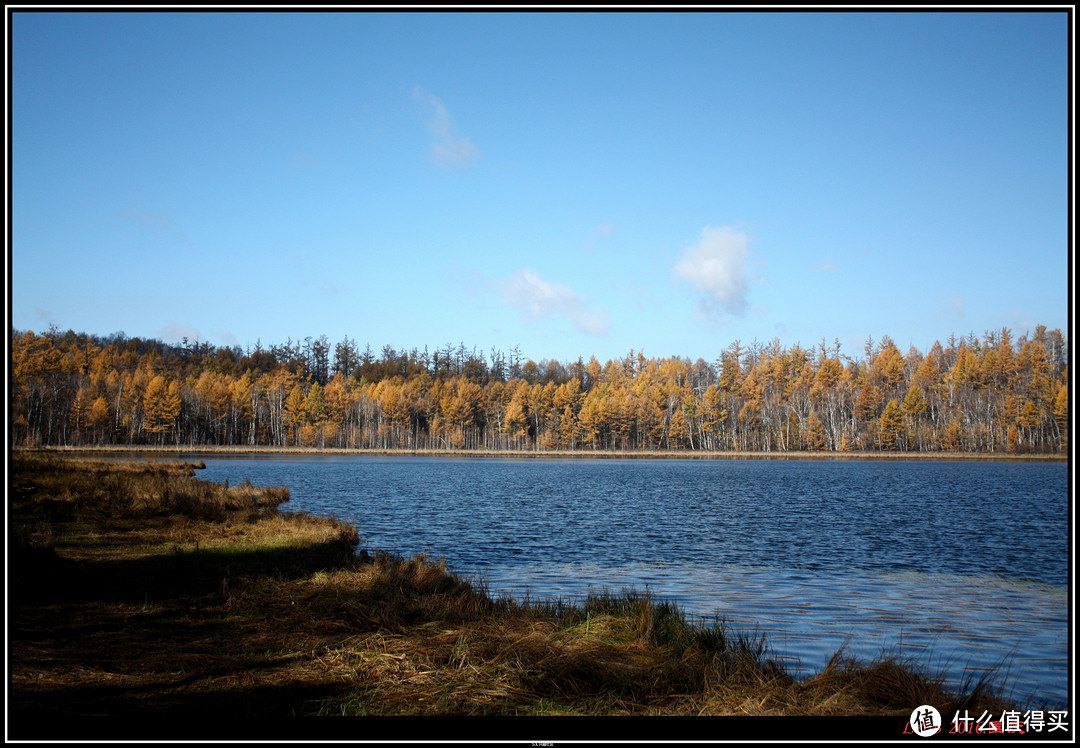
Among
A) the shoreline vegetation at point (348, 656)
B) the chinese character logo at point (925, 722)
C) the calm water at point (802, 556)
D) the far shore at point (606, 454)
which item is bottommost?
the far shore at point (606, 454)

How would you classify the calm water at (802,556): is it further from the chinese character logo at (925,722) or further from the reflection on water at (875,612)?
the chinese character logo at (925,722)

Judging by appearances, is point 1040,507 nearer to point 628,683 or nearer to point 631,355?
point 628,683

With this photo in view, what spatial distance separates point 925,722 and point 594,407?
111m

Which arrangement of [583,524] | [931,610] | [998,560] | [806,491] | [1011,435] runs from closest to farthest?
[931,610] < [998,560] < [583,524] < [806,491] < [1011,435]

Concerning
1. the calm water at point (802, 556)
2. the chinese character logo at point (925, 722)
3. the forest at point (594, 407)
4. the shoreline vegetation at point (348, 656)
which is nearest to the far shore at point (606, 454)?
the forest at point (594, 407)

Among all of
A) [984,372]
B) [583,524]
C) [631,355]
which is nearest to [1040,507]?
[583,524]

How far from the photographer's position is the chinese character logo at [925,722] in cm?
445

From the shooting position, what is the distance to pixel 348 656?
22.2 feet

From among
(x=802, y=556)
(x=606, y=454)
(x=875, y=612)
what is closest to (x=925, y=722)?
(x=875, y=612)

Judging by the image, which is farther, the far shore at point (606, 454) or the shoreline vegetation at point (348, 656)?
the far shore at point (606, 454)

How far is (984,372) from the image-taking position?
107 metres

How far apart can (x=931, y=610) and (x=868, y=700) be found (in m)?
8.14

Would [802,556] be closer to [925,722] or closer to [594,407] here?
[925,722]

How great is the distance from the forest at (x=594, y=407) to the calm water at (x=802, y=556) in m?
70.5
